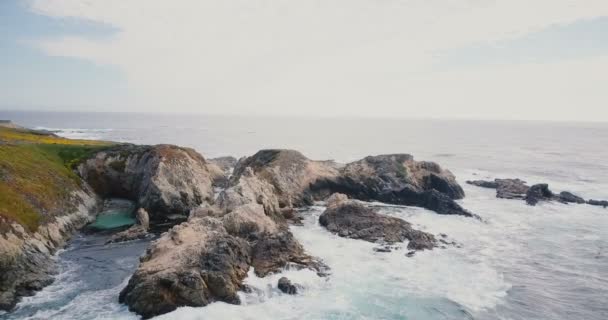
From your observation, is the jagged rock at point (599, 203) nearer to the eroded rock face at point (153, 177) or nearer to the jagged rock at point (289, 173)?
the jagged rock at point (289, 173)

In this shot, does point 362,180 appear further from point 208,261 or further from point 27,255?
point 27,255

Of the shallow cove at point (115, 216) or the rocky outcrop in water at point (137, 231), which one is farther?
the shallow cove at point (115, 216)

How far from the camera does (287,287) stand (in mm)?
27125

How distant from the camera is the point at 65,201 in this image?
4322 cm

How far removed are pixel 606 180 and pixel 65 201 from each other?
89.3 metres

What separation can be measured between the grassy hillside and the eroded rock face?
11.0ft

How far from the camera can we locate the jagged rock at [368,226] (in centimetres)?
3812

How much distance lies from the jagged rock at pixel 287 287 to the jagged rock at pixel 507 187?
45.5 metres

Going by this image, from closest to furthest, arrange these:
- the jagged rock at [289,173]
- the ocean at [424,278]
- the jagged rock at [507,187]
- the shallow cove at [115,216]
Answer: the ocean at [424,278], the shallow cove at [115,216], the jagged rock at [289,173], the jagged rock at [507,187]

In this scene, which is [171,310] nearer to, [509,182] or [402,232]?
[402,232]

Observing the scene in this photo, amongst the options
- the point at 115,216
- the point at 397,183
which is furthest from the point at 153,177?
the point at 397,183

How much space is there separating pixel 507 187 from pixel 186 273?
55.9m

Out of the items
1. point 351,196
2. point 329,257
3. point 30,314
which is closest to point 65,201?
point 30,314

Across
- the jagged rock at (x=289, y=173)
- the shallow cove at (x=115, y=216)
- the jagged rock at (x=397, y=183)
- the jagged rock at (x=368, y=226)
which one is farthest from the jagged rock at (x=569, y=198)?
the shallow cove at (x=115, y=216)
